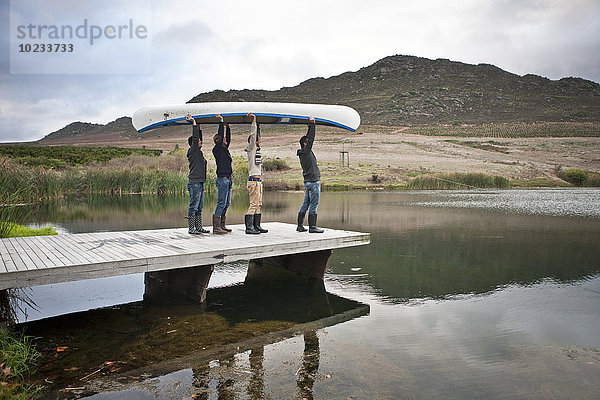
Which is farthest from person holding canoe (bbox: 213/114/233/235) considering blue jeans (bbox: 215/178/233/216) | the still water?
the still water

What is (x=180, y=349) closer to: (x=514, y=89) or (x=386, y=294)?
(x=386, y=294)

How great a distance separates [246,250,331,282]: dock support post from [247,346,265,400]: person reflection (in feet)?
9.24

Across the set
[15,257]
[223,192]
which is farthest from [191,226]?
[15,257]

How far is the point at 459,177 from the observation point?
108 feet

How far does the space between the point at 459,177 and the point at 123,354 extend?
1225 inches

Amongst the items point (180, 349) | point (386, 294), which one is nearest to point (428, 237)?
point (386, 294)

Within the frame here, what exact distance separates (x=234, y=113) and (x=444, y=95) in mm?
88286

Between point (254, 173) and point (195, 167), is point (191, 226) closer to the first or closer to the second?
point (195, 167)

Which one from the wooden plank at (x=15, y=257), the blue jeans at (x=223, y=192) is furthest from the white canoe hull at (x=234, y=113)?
the wooden plank at (x=15, y=257)

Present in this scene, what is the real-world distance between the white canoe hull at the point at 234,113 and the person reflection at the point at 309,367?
381cm

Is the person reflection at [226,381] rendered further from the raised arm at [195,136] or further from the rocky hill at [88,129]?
the rocky hill at [88,129]

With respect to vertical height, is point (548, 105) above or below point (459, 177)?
above

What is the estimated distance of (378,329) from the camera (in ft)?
17.6

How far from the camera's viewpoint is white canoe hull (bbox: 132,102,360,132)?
761cm
